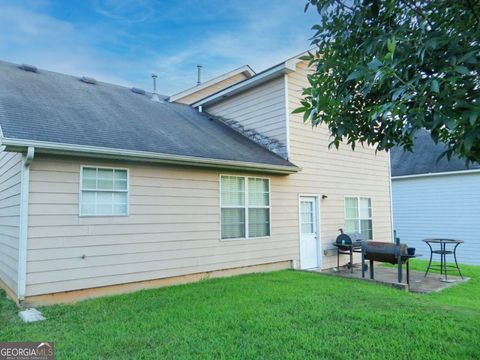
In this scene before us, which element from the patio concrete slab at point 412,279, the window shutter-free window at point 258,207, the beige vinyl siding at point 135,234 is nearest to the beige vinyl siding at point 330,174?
the window shutter-free window at point 258,207

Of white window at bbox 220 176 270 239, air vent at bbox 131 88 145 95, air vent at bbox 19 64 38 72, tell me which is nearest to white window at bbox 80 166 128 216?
white window at bbox 220 176 270 239

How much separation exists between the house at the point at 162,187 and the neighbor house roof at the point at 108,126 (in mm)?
41

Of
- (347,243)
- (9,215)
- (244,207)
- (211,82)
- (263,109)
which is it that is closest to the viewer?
(9,215)

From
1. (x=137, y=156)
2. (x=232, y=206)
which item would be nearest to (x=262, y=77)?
(x=232, y=206)

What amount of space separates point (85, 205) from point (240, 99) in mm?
6317

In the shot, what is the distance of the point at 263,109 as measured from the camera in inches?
400

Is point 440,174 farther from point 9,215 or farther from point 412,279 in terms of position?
point 9,215

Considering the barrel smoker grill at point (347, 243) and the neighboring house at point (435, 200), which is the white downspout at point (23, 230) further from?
the neighboring house at point (435, 200)

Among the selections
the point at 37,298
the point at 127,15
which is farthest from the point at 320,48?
the point at 127,15

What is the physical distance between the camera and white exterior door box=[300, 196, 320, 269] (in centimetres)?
971

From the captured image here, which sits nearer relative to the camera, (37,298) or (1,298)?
(37,298)

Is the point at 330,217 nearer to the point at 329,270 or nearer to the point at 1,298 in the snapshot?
the point at 329,270

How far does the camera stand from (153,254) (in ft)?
23.0

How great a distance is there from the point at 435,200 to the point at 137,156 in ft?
43.7
